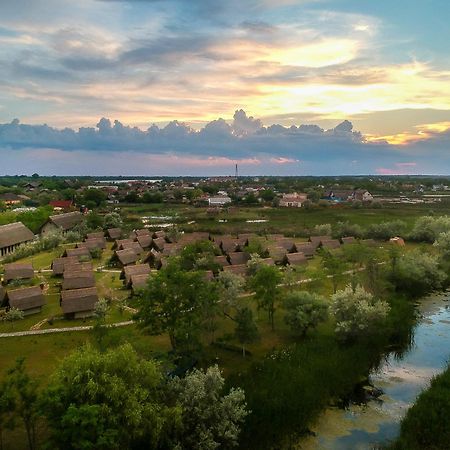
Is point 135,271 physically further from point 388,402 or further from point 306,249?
point 388,402

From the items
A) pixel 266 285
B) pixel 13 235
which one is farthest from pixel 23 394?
pixel 13 235

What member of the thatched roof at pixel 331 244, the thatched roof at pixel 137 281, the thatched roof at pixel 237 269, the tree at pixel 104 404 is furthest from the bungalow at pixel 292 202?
the tree at pixel 104 404

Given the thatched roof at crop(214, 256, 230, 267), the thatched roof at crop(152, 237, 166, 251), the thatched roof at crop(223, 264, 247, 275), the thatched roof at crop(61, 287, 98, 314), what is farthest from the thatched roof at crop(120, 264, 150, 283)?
the thatched roof at crop(152, 237, 166, 251)

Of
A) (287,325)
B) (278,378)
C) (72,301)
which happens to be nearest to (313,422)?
(278,378)

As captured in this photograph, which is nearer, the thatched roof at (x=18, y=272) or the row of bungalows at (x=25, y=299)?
the row of bungalows at (x=25, y=299)

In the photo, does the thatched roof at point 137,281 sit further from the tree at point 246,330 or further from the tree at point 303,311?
the tree at point 303,311

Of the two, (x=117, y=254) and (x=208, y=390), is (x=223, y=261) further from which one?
(x=208, y=390)
